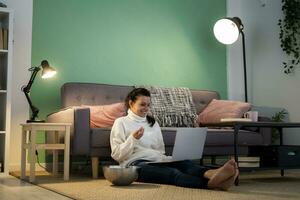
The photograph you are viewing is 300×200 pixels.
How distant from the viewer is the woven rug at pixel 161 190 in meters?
2.39

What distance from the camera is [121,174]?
9.04 ft

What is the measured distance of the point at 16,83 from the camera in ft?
Result: 13.2

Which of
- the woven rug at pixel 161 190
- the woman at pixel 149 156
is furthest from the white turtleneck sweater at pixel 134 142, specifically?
the woven rug at pixel 161 190

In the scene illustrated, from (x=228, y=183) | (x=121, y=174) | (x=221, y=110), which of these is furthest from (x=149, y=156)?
(x=221, y=110)

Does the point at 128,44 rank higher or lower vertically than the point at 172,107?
higher

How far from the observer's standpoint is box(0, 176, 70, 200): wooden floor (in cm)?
238

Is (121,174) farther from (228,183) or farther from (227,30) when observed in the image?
(227,30)

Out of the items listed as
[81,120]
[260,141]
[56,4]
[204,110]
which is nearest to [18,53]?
[56,4]

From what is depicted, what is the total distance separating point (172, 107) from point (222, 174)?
1.77 meters

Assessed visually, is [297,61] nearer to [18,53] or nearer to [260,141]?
[260,141]

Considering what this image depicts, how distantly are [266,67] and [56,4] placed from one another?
2358 millimetres

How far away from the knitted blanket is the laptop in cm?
120

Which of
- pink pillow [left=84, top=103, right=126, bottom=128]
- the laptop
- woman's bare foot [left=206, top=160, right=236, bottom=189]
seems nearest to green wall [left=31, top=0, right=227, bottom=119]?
pink pillow [left=84, top=103, right=126, bottom=128]

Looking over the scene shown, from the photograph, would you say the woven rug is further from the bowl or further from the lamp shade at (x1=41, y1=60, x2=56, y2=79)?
the lamp shade at (x1=41, y1=60, x2=56, y2=79)
